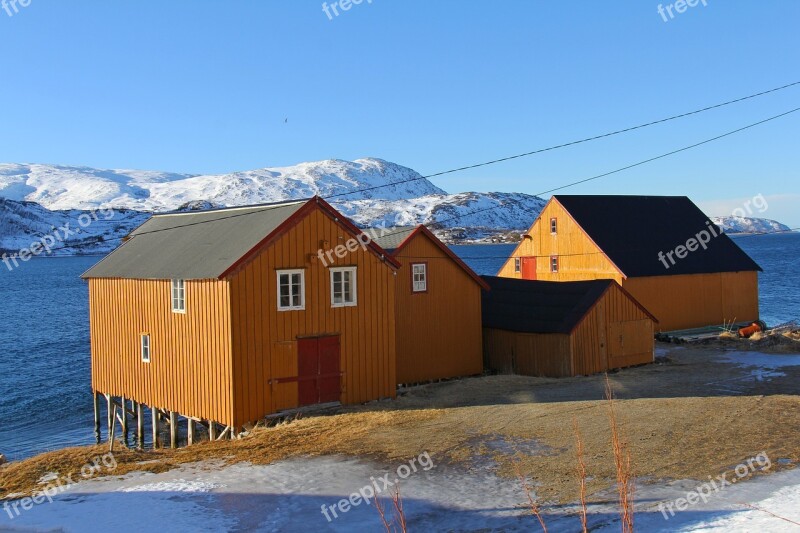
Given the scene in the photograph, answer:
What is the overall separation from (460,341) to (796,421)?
13.5 metres

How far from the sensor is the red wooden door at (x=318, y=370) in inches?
918

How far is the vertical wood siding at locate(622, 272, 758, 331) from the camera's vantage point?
42031mm

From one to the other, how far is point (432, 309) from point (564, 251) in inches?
694

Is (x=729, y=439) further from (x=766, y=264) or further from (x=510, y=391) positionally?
(x=766, y=264)

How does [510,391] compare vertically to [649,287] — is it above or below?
below

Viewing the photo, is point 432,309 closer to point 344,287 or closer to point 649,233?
point 344,287

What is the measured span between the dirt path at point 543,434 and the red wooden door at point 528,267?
21.2m

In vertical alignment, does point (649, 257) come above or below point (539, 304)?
above

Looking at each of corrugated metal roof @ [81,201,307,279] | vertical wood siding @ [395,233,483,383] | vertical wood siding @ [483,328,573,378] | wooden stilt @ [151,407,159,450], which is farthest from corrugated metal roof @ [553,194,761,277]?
wooden stilt @ [151,407,159,450]

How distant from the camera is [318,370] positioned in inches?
930

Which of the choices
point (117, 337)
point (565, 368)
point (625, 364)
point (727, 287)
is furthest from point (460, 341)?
point (727, 287)

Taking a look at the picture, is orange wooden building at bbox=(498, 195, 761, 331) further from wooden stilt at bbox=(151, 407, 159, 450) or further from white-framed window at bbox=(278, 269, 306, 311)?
wooden stilt at bbox=(151, 407, 159, 450)

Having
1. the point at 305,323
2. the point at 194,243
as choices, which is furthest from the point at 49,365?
the point at 305,323

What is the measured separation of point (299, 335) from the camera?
23.3 metres
